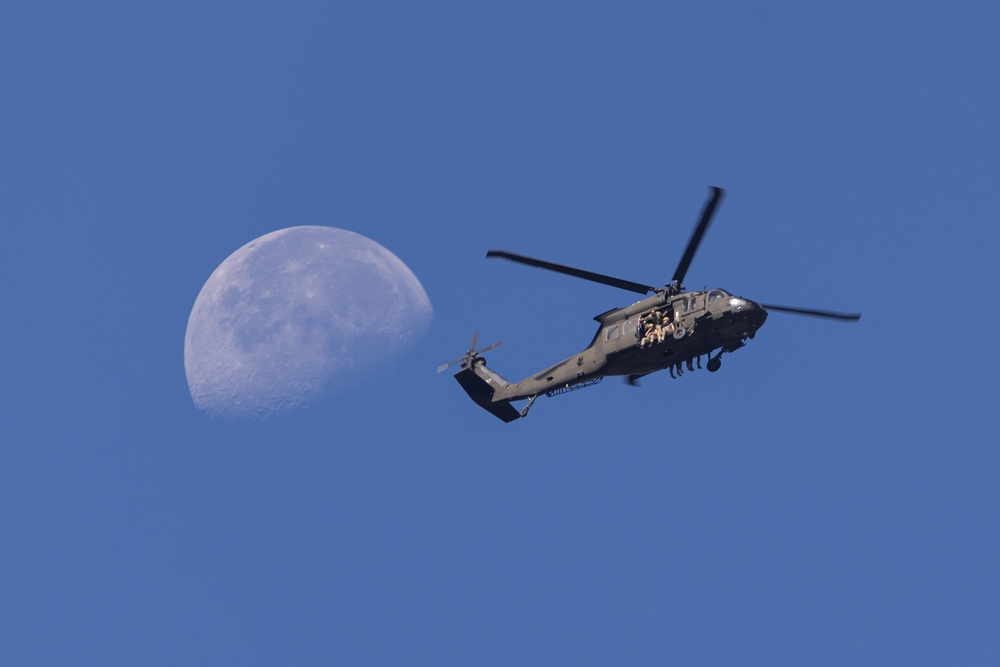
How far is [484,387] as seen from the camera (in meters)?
67.4

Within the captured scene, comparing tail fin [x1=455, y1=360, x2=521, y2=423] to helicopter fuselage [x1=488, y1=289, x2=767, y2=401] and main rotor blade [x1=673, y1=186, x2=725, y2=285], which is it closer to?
helicopter fuselage [x1=488, y1=289, x2=767, y2=401]

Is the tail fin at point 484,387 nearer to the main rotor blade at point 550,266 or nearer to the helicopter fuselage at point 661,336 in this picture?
the helicopter fuselage at point 661,336

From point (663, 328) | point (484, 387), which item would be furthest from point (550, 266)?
point (484, 387)

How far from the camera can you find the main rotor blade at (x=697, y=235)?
52.4 meters

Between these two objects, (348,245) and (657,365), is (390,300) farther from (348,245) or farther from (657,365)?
(657,365)

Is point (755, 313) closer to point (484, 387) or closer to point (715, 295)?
point (715, 295)

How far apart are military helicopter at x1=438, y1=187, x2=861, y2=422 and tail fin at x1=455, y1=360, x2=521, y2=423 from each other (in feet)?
10.7

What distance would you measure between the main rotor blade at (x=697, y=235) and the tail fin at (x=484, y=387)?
39.2 feet

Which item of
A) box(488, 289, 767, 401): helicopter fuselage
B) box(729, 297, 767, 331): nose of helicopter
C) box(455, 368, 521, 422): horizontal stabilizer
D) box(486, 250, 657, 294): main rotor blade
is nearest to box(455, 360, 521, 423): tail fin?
box(455, 368, 521, 422): horizontal stabilizer

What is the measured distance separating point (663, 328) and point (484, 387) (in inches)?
503

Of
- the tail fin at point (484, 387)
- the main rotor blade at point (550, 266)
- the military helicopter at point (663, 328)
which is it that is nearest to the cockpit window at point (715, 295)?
the military helicopter at point (663, 328)

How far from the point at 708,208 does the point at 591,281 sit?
20.5 feet

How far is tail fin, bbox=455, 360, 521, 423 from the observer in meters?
66.6

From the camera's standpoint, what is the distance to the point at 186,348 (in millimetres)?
71688
